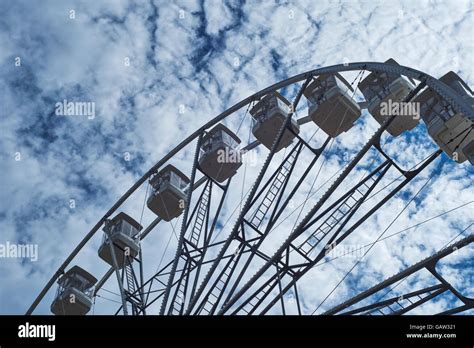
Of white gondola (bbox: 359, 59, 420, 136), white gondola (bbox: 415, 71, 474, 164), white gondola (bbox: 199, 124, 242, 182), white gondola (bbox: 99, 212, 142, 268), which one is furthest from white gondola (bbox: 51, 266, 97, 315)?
white gondola (bbox: 415, 71, 474, 164)

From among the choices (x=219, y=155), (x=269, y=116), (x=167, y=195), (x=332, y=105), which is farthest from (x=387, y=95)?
(x=167, y=195)

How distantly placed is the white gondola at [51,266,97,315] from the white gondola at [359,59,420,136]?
12.0 meters

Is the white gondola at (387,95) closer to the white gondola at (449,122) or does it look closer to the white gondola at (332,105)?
the white gondola at (332,105)

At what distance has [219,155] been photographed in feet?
81.7

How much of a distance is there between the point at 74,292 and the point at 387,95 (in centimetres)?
1290

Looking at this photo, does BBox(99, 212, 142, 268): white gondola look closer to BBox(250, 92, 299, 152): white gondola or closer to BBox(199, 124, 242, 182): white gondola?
BBox(199, 124, 242, 182): white gondola

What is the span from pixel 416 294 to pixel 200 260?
23.2ft

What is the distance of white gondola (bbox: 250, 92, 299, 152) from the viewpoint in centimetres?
2408

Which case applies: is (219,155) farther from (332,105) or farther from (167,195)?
(332,105)

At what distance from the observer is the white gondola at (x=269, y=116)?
24078 millimetres

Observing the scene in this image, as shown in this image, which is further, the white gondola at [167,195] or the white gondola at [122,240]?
the white gondola at [122,240]

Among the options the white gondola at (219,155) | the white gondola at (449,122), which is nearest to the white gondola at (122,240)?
the white gondola at (219,155)

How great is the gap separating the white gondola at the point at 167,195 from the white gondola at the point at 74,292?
3535mm
